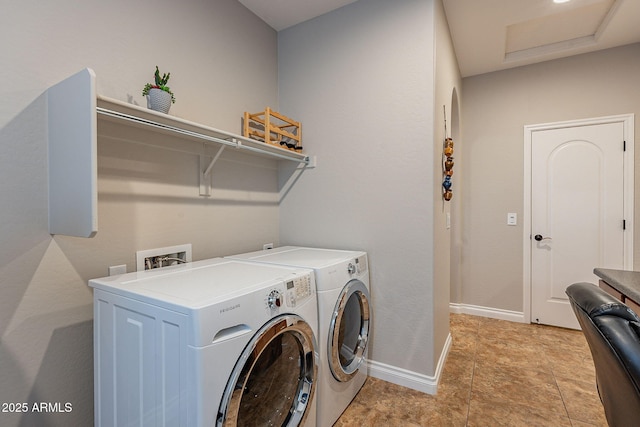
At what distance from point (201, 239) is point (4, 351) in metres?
0.92

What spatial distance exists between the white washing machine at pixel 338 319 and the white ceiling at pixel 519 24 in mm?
1782

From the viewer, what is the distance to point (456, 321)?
3010mm

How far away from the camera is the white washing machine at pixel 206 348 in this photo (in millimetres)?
872

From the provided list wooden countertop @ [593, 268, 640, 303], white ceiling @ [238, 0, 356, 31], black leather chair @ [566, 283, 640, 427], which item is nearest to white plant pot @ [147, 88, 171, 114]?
white ceiling @ [238, 0, 356, 31]

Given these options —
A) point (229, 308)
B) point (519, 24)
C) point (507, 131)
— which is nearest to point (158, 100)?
point (229, 308)

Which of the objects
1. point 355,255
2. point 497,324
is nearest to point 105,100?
point 355,255

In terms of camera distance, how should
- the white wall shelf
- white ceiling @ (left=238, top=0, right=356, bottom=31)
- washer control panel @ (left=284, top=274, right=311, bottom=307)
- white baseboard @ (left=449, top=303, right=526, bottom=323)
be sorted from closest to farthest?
the white wall shelf
washer control panel @ (left=284, top=274, right=311, bottom=307)
white ceiling @ (left=238, top=0, right=356, bottom=31)
white baseboard @ (left=449, top=303, right=526, bottom=323)

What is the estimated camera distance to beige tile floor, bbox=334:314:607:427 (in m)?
1.61

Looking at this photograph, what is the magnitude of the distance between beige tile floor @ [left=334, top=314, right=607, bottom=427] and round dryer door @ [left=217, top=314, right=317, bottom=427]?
1.61 ft

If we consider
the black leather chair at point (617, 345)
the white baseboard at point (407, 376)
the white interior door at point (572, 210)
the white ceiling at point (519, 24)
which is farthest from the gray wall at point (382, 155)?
the white interior door at point (572, 210)

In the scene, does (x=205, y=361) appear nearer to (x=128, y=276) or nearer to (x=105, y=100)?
(x=128, y=276)

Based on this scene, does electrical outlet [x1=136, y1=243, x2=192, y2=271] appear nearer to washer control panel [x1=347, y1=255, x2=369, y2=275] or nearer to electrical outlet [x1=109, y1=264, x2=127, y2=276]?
electrical outlet [x1=109, y1=264, x2=127, y2=276]

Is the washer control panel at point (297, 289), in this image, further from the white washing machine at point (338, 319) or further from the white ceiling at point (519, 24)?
the white ceiling at point (519, 24)

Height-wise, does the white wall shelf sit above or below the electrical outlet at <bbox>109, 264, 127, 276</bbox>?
above
